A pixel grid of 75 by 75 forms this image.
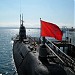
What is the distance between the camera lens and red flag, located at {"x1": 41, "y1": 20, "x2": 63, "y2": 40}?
2081 cm

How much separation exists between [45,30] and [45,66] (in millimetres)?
4403

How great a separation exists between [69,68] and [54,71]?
413 centimetres

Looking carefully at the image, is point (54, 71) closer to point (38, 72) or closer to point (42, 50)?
point (38, 72)

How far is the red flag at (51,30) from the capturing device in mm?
20812

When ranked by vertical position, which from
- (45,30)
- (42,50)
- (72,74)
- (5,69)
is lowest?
(5,69)

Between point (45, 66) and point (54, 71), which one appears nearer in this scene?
point (54, 71)

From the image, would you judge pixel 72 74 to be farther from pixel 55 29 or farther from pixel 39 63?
pixel 55 29

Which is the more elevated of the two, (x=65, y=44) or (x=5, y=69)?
(x=65, y=44)

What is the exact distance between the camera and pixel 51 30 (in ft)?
69.9

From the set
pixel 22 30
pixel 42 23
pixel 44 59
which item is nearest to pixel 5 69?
pixel 22 30

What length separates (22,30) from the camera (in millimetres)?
63344

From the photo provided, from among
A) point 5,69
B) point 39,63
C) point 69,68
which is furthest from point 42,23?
point 5,69

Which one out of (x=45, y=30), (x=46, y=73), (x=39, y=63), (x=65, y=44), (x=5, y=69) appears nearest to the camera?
(x=46, y=73)

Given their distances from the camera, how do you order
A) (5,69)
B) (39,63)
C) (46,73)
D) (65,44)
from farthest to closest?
1. (65,44)
2. (5,69)
3. (39,63)
4. (46,73)
